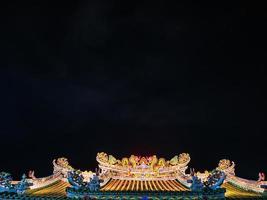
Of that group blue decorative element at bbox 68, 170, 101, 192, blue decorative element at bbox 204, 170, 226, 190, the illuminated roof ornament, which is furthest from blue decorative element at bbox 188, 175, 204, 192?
the illuminated roof ornament

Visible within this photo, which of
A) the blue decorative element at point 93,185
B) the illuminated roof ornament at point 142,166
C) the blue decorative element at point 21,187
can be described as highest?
the illuminated roof ornament at point 142,166

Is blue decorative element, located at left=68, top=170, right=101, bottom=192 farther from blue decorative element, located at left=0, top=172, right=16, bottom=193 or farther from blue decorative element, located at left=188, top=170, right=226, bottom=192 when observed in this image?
blue decorative element, located at left=188, top=170, right=226, bottom=192

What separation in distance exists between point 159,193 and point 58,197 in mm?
4604

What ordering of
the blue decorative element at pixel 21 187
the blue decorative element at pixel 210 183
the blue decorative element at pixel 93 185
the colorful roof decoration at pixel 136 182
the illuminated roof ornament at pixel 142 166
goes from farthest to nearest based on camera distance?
1. the illuminated roof ornament at pixel 142 166
2. the blue decorative element at pixel 21 187
3. the blue decorative element at pixel 93 185
4. the blue decorative element at pixel 210 183
5. the colorful roof decoration at pixel 136 182

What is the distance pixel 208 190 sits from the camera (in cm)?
1316

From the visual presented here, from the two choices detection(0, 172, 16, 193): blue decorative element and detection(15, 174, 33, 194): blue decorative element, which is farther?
detection(15, 174, 33, 194): blue decorative element

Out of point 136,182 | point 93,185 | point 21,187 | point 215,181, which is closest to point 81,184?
point 93,185

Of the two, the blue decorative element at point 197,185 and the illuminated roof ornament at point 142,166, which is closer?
the blue decorative element at point 197,185

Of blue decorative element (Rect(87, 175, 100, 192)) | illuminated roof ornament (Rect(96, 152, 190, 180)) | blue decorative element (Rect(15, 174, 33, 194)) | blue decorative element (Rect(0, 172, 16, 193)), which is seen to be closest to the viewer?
blue decorative element (Rect(87, 175, 100, 192))

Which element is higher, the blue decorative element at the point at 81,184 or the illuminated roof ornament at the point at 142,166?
the illuminated roof ornament at the point at 142,166

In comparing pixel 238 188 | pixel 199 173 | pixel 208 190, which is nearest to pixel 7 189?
pixel 208 190

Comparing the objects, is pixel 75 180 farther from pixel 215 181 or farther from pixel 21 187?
pixel 215 181

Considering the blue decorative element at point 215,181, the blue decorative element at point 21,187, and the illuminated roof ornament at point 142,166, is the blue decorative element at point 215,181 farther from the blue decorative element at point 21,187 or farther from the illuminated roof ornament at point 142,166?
the blue decorative element at point 21,187

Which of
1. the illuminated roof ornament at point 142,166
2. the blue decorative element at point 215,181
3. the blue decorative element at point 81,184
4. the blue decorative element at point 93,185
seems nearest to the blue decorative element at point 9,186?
the blue decorative element at point 81,184
